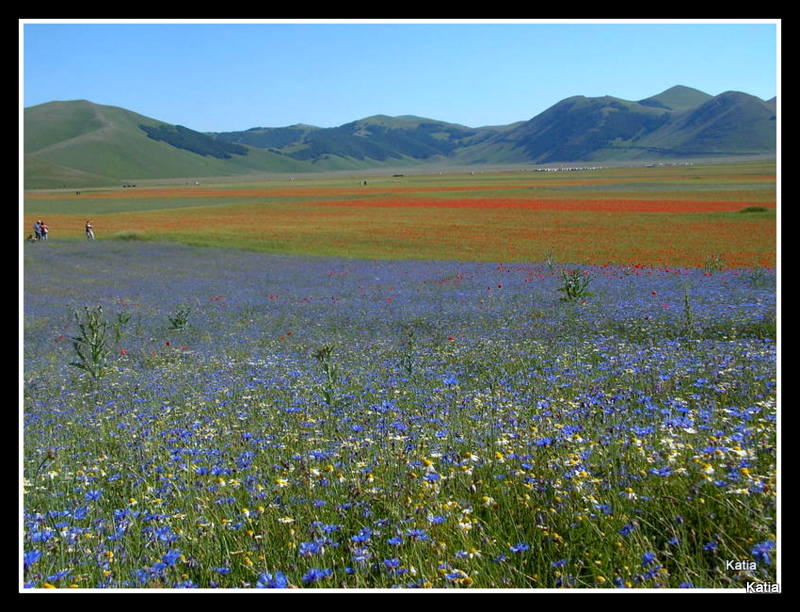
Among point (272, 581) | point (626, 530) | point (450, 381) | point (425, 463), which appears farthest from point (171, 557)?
point (450, 381)

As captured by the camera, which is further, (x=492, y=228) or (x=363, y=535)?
(x=492, y=228)

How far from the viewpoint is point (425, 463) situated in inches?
165

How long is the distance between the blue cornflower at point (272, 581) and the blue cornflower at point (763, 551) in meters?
2.14

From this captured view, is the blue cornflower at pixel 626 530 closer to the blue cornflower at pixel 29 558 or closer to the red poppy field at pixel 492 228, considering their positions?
the blue cornflower at pixel 29 558

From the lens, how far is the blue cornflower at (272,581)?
2.77m

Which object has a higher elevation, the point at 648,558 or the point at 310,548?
the point at 648,558

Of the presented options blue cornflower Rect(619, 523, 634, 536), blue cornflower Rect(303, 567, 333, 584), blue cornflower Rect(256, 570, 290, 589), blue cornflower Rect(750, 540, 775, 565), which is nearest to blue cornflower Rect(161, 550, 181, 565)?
blue cornflower Rect(256, 570, 290, 589)

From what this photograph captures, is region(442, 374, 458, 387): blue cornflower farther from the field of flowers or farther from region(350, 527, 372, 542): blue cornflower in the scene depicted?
region(350, 527, 372, 542): blue cornflower

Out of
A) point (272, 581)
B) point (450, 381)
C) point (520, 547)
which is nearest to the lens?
point (272, 581)

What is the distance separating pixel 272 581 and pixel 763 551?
224 centimetres

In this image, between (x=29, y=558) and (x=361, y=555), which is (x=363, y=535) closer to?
(x=361, y=555)

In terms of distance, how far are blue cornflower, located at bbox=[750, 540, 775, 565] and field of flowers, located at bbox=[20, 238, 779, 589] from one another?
0.09ft

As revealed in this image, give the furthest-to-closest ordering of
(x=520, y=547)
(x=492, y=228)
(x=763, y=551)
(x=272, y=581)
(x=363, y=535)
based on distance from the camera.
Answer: (x=492, y=228) → (x=363, y=535) → (x=520, y=547) → (x=272, y=581) → (x=763, y=551)

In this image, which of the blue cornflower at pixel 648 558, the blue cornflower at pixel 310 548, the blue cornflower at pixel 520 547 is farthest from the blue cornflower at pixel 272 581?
the blue cornflower at pixel 648 558
